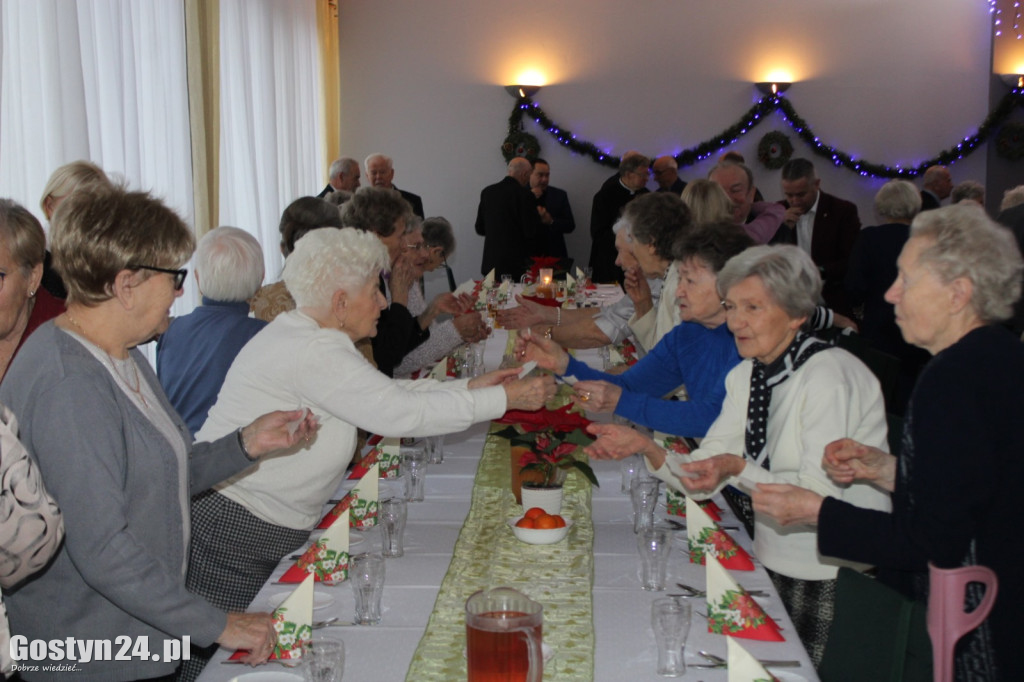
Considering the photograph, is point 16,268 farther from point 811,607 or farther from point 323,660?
point 811,607

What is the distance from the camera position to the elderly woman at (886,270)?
217 inches

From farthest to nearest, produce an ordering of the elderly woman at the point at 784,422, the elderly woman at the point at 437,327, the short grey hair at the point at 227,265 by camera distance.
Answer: the elderly woman at the point at 437,327 < the short grey hair at the point at 227,265 < the elderly woman at the point at 784,422

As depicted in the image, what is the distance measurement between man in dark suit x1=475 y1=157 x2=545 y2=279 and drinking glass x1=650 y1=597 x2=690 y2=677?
788 cm

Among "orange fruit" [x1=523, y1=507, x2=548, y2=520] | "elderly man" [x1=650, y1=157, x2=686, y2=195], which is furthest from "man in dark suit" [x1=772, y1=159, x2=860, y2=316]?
"orange fruit" [x1=523, y1=507, x2=548, y2=520]

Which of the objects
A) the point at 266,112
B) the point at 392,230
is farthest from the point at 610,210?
the point at 392,230

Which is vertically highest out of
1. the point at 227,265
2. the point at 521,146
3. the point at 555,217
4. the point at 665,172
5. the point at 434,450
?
the point at 521,146

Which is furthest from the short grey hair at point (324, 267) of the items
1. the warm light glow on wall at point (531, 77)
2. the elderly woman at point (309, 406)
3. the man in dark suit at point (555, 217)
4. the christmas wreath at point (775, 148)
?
the christmas wreath at point (775, 148)

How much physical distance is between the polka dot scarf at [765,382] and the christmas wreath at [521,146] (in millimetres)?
8521

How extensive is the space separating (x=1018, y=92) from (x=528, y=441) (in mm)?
9863

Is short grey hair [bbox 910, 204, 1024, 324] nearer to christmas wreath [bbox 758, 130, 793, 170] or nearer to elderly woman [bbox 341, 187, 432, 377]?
elderly woman [bbox 341, 187, 432, 377]

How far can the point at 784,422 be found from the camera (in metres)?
2.33

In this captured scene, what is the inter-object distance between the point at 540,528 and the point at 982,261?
3.73 ft

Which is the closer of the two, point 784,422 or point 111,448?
point 111,448

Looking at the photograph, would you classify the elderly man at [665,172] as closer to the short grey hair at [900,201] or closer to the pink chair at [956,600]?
the short grey hair at [900,201]
